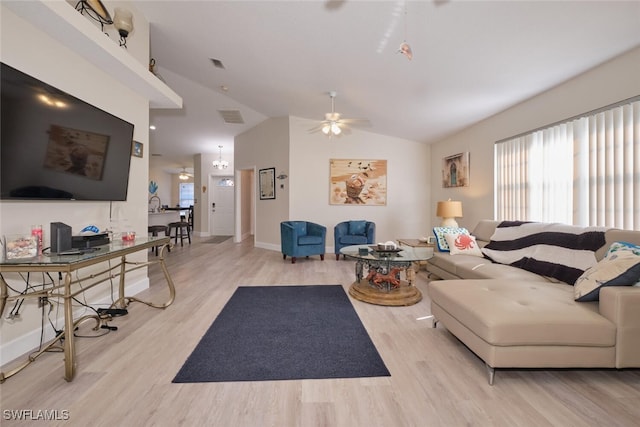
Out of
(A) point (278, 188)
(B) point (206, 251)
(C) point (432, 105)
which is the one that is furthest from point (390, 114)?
(B) point (206, 251)

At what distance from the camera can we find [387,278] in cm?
317

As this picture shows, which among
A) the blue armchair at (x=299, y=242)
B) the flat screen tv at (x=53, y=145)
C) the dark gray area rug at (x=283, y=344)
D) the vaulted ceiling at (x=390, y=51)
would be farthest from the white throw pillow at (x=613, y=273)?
the flat screen tv at (x=53, y=145)

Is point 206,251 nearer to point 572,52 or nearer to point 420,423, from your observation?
point 420,423

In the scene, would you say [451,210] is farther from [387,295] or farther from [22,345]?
[22,345]

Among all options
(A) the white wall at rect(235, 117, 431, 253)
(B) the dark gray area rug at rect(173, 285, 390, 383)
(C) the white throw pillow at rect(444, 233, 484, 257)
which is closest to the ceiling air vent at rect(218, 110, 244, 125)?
(A) the white wall at rect(235, 117, 431, 253)

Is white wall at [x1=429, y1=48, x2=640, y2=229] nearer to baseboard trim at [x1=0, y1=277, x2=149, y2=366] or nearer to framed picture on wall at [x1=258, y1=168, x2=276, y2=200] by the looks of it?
framed picture on wall at [x1=258, y1=168, x2=276, y2=200]

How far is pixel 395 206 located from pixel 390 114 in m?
2.14

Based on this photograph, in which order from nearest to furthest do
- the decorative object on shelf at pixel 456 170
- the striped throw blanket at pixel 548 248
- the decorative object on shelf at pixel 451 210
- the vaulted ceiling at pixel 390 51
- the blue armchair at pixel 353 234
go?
the vaulted ceiling at pixel 390 51 → the striped throw blanket at pixel 548 248 → the decorative object on shelf at pixel 451 210 → the decorative object on shelf at pixel 456 170 → the blue armchair at pixel 353 234

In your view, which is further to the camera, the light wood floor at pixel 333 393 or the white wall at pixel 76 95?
the white wall at pixel 76 95

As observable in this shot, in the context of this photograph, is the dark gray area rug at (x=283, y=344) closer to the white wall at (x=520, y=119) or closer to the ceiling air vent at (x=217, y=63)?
the white wall at (x=520, y=119)

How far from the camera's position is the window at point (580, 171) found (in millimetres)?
2461

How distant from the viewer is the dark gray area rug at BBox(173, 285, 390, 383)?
1755 mm

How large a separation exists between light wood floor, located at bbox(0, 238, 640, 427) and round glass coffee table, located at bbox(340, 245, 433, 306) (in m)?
0.72

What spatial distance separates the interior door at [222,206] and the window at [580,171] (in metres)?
8.00
